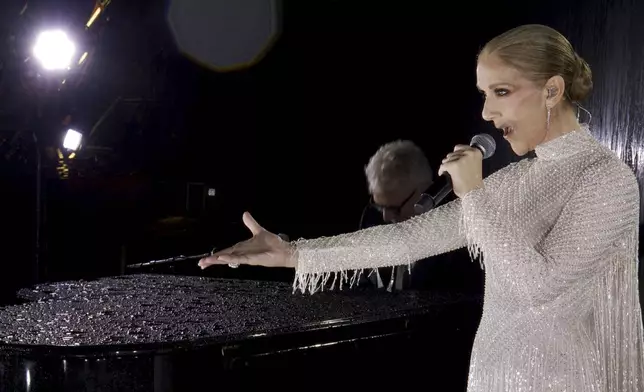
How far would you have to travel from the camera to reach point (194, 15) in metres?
6.42

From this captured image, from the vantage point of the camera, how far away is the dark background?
4.24 m

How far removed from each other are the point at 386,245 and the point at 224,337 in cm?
69

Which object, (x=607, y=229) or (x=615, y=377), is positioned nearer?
(x=607, y=229)

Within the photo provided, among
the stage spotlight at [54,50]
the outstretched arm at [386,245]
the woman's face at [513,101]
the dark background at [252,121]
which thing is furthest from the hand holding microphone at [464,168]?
the stage spotlight at [54,50]

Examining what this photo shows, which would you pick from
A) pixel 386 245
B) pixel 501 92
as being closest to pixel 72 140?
pixel 386 245

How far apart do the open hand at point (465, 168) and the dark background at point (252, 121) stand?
2.05m

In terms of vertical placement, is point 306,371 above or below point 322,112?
below

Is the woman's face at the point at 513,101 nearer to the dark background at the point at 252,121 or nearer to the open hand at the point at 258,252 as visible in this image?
the open hand at the point at 258,252

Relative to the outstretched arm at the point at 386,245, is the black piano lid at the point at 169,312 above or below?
below

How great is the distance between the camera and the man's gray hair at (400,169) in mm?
4055

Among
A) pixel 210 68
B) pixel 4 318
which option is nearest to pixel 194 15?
pixel 210 68

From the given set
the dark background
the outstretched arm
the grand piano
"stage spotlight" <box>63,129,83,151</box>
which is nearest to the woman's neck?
the outstretched arm

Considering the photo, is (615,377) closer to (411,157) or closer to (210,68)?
(411,157)

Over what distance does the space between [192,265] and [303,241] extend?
286cm
